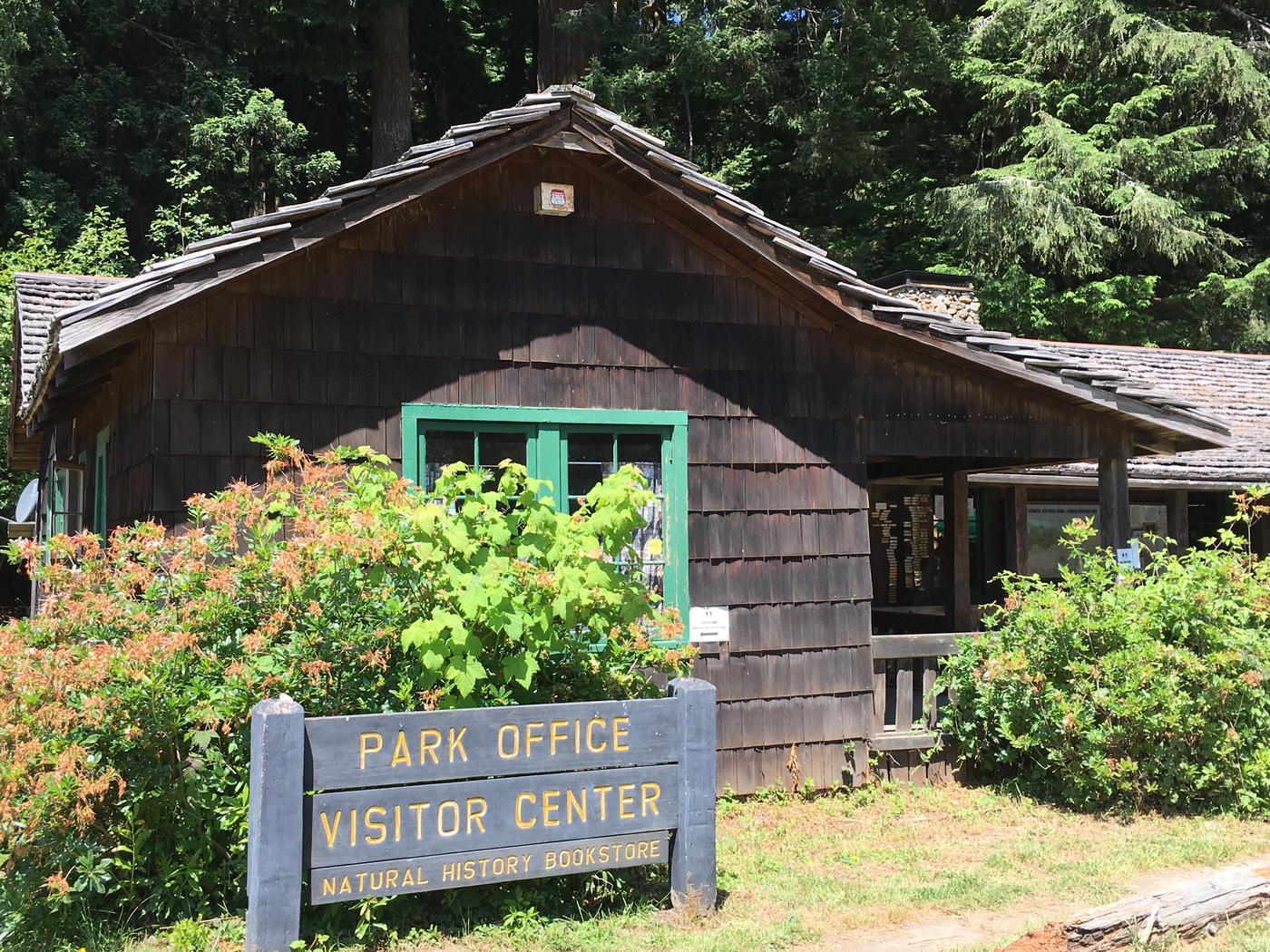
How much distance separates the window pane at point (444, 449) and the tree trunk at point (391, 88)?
16.6 metres

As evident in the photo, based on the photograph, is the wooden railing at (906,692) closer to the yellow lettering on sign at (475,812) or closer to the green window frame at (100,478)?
the yellow lettering on sign at (475,812)

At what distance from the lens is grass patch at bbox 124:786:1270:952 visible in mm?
5105

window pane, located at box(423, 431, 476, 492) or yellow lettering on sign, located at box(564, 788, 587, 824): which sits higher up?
window pane, located at box(423, 431, 476, 492)

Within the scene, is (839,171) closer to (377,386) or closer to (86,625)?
(377,386)

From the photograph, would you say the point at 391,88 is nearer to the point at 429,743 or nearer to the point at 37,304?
the point at 37,304

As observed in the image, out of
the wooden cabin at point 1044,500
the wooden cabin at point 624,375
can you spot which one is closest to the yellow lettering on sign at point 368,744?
the wooden cabin at point 624,375

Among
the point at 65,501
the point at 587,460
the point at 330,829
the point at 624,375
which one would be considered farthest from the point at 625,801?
the point at 65,501

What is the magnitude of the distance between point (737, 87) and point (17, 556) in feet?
64.0

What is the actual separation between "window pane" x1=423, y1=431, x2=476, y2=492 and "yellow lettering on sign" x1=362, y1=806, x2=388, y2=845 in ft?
9.39

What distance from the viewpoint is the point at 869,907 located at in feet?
18.8

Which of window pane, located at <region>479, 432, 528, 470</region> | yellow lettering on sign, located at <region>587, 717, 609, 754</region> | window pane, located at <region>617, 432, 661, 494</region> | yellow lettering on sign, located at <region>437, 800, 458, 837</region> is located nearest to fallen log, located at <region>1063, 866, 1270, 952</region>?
yellow lettering on sign, located at <region>587, 717, 609, 754</region>

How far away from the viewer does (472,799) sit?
16.1ft

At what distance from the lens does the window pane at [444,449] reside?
7.36 m

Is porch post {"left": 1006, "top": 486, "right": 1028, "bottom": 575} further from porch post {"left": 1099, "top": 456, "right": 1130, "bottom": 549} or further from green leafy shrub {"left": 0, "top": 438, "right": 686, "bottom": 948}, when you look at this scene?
green leafy shrub {"left": 0, "top": 438, "right": 686, "bottom": 948}
